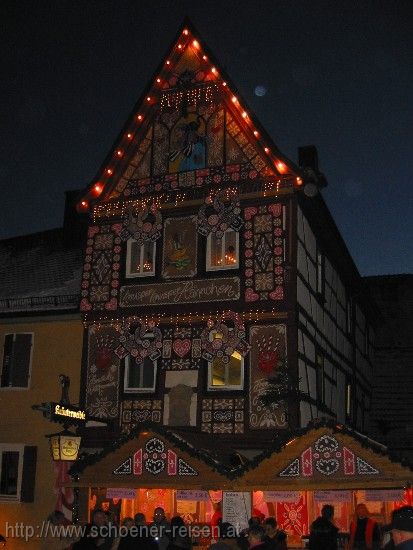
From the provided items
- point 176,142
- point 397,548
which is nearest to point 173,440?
point 176,142

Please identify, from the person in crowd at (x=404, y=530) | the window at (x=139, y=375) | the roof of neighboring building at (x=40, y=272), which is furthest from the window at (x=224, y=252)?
the person in crowd at (x=404, y=530)

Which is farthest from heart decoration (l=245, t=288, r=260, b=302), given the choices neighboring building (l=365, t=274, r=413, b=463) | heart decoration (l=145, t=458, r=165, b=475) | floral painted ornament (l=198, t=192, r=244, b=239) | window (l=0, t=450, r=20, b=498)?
neighboring building (l=365, t=274, r=413, b=463)

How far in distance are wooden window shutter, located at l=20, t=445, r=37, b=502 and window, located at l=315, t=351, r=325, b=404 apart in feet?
27.8

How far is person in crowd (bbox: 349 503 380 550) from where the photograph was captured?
14948 mm

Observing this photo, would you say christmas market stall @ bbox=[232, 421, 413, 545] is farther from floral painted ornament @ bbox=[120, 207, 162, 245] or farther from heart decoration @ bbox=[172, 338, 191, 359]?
floral painted ornament @ bbox=[120, 207, 162, 245]

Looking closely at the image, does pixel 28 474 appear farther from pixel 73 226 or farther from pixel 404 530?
pixel 404 530

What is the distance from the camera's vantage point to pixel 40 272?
26062mm

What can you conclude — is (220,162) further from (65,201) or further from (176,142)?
(65,201)

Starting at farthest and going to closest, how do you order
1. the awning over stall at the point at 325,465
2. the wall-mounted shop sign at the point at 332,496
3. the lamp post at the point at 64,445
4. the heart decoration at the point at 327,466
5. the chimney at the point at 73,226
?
the chimney at the point at 73,226 → the lamp post at the point at 64,445 → the wall-mounted shop sign at the point at 332,496 → the heart decoration at the point at 327,466 → the awning over stall at the point at 325,465

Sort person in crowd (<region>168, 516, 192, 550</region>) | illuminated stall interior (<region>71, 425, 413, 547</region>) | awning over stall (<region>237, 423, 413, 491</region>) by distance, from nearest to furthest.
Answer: person in crowd (<region>168, 516, 192, 550</region>) < awning over stall (<region>237, 423, 413, 491</region>) < illuminated stall interior (<region>71, 425, 413, 547</region>)

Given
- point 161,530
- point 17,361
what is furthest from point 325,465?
point 17,361

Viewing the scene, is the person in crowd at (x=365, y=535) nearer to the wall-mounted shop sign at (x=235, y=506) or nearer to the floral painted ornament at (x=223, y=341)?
the wall-mounted shop sign at (x=235, y=506)

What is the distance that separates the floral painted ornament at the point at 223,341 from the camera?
19625mm

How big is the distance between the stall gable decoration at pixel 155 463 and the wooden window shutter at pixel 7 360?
21.7 feet
